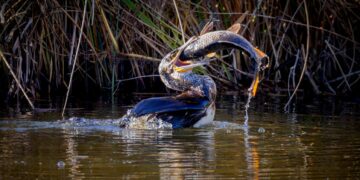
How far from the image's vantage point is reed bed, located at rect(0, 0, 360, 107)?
32.8 feet

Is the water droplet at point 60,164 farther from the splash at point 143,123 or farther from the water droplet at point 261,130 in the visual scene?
the water droplet at point 261,130

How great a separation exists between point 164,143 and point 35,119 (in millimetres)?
1855

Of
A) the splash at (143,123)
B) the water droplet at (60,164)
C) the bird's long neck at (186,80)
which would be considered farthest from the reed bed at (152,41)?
the water droplet at (60,164)

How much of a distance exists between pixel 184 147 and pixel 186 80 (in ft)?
6.14

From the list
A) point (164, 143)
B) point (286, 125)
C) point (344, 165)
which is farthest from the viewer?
point (286, 125)

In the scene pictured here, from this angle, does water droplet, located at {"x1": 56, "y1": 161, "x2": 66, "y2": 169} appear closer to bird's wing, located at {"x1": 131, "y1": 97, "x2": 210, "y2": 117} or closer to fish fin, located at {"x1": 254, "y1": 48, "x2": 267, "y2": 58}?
bird's wing, located at {"x1": 131, "y1": 97, "x2": 210, "y2": 117}

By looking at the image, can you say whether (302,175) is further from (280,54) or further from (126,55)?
(280,54)

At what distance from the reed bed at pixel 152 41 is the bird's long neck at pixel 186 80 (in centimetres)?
116

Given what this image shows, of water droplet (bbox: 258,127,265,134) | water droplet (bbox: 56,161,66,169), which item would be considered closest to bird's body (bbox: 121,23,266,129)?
water droplet (bbox: 258,127,265,134)

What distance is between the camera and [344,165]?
19.7 ft

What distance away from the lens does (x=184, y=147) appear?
6.73 m

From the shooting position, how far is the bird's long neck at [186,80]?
8.46 m

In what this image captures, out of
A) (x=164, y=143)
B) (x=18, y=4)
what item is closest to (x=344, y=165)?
(x=164, y=143)

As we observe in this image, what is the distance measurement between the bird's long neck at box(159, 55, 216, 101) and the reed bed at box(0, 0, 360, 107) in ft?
3.81
